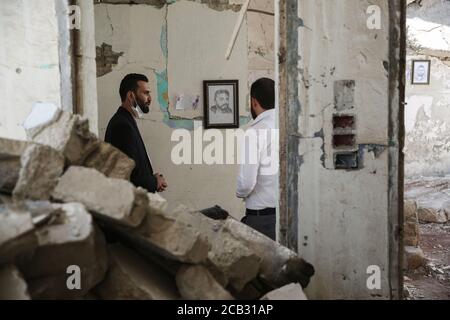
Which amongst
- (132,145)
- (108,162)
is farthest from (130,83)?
(108,162)

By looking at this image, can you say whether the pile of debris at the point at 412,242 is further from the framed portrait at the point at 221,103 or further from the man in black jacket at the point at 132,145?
the man in black jacket at the point at 132,145

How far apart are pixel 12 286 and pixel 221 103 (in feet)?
13.5

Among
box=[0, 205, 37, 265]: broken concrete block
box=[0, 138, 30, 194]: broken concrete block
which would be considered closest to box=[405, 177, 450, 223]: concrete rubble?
box=[0, 138, 30, 194]: broken concrete block

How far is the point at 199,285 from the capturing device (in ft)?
6.57

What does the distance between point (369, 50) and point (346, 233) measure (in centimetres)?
100

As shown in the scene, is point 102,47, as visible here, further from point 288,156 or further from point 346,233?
point 346,233

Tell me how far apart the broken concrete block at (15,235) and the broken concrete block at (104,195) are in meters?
0.30

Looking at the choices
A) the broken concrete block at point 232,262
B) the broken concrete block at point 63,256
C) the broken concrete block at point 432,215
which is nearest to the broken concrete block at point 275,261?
the broken concrete block at point 232,262

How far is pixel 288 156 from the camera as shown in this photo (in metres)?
2.73

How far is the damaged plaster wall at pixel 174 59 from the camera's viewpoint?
17.9ft
